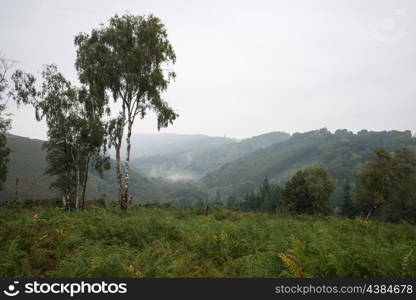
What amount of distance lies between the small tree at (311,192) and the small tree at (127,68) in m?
30.1

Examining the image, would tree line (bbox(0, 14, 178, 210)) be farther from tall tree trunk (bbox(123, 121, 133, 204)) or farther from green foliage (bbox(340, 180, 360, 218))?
green foliage (bbox(340, 180, 360, 218))

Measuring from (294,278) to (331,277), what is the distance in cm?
109

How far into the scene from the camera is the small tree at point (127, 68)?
19406 millimetres

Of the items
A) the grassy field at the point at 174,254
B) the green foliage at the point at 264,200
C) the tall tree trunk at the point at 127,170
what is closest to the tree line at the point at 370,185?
the tall tree trunk at the point at 127,170

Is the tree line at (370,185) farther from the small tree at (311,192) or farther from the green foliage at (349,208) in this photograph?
the green foliage at (349,208)

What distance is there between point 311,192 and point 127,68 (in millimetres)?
34940

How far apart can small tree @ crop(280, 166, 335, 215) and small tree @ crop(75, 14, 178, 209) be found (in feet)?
98.6

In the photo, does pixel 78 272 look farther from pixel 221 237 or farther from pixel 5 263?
pixel 221 237

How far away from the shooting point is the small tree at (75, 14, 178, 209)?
19406 mm

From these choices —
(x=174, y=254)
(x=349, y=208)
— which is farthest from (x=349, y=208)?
(x=174, y=254)

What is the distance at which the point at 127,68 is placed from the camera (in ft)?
64.0

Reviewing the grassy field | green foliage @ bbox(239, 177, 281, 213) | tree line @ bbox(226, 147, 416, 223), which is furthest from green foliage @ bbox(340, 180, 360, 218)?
the grassy field

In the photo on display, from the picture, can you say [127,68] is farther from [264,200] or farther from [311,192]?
[264,200]

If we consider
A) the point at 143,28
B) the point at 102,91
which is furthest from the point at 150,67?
the point at 102,91
